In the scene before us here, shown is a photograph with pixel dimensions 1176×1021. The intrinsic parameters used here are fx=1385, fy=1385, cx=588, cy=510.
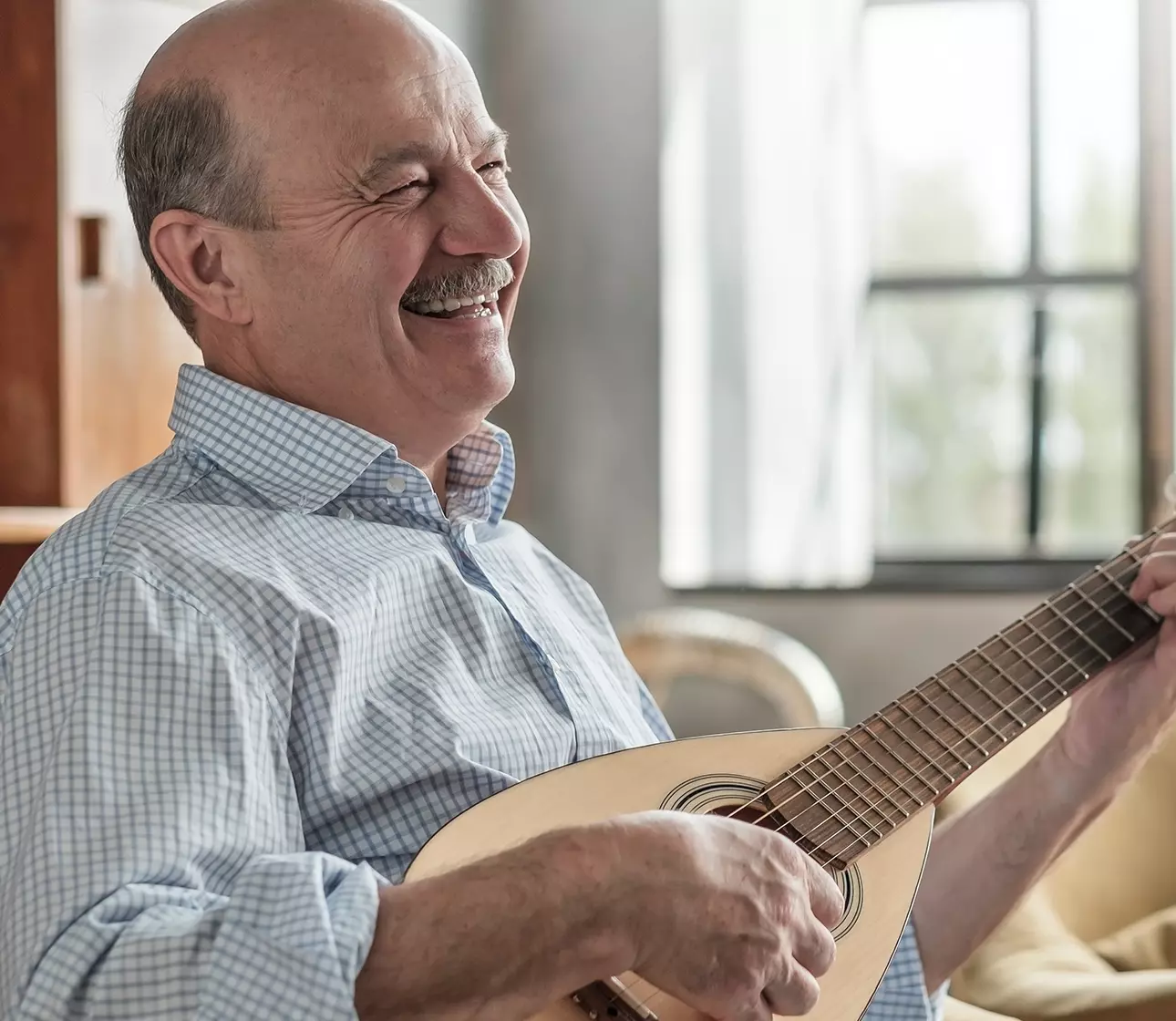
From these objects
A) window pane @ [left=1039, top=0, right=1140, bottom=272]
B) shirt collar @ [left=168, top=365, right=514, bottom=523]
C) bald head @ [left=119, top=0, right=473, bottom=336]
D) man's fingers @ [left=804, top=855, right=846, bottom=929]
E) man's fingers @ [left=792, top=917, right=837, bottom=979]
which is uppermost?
window pane @ [left=1039, top=0, right=1140, bottom=272]

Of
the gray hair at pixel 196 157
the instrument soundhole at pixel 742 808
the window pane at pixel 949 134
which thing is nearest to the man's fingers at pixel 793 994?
the instrument soundhole at pixel 742 808

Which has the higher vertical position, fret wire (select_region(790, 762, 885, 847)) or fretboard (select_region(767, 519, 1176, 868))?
fretboard (select_region(767, 519, 1176, 868))

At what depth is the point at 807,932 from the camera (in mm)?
907

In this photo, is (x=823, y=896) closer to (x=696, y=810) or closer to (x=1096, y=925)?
(x=696, y=810)

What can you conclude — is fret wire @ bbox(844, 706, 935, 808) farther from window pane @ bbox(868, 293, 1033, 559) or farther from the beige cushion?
window pane @ bbox(868, 293, 1033, 559)

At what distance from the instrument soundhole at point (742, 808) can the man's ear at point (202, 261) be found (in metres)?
0.55

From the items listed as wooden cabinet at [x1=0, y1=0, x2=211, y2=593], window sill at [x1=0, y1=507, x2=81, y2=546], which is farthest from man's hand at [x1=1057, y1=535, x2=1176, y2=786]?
wooden cabinet at [x1=0, y1=0, x2=211, y2=593]

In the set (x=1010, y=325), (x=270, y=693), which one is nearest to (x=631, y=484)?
(x=1010, y=325)

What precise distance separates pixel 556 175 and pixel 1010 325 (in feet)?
4.12

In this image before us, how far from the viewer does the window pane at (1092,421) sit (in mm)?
3600

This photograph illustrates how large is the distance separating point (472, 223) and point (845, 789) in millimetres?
582

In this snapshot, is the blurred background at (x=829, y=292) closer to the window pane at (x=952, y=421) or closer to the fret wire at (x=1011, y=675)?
the window pane at (x=952, y=421)

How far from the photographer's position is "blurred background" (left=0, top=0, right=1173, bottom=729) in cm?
351

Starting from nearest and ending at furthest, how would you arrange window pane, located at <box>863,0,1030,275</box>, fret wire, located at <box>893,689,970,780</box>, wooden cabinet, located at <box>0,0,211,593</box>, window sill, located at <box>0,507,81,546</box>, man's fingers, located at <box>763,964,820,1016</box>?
man's fingers, located at <box>763,964,820,1016</box> → fret wire, located at <box>893,689,970,780</box> → window sill, located at <box>0,507,81,546</box> → wooden cabinet, located at <box>0,0,211,593</box> → window pane, located at <box>863,0,1030,275</box>
